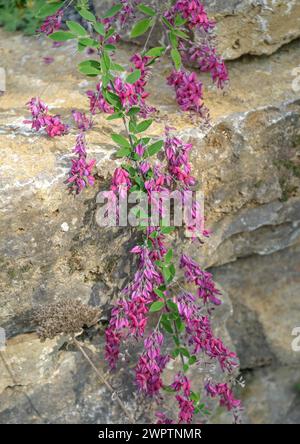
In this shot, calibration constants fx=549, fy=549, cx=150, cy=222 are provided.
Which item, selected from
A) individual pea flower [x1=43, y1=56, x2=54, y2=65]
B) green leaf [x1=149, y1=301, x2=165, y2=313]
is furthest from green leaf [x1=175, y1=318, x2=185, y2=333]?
individual pea flower [x1=43, y1=56, x2=54, y2=65]

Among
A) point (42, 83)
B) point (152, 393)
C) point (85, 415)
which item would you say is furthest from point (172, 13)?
point (85, 415)

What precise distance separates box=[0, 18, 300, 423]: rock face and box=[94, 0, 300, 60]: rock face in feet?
0.35

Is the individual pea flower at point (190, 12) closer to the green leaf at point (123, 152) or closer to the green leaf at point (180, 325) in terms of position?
the green leaf at point (123, 152)

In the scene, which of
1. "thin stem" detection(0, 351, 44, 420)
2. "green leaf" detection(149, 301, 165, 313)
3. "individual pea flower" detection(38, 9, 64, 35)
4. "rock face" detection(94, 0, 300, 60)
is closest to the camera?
"green leaf" detection(149, 301, 165, 313)

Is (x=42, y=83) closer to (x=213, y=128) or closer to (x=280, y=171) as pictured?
(x=213, y=128)

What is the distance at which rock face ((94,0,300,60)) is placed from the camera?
3238 mm

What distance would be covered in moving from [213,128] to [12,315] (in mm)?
1438

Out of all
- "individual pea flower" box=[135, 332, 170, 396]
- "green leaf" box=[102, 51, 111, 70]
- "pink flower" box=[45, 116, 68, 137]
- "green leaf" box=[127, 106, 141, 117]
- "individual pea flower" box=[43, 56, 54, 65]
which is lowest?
"individual pea flower" box=[135, 332, 170, 396]

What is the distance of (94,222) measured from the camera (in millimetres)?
2764

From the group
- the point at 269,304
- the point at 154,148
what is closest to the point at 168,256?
the point at 154,148

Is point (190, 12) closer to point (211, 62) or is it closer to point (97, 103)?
point (211, 62)

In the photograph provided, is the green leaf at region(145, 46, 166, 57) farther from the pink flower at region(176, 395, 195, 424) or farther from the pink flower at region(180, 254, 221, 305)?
the pink flower at region(176, 395, 195, 424)

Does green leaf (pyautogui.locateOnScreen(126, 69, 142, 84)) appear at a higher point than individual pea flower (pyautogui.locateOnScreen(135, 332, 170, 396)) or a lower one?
higher

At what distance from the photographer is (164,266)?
264cm
